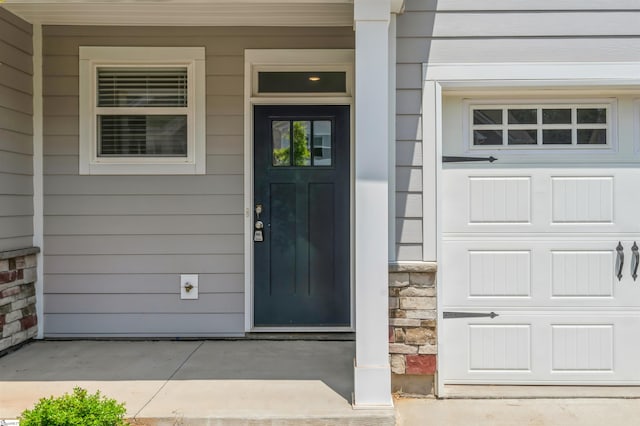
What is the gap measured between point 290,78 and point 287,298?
183 cm

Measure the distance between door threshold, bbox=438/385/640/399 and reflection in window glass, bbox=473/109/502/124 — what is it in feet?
5.63

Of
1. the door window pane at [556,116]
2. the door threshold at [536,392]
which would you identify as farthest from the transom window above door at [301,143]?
the door threshold at [536,392]

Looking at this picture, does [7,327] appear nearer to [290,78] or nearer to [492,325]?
[290,78]

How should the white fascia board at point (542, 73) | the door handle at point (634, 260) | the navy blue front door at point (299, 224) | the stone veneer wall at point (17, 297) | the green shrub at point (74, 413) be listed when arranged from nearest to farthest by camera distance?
the green shrub at point (74, 413)
the white fascia board at point (542, 73)
the door handle at point (634, 260)
the stone veneer wall at point (17, 297)
the navy blue front door at point (299, 224)

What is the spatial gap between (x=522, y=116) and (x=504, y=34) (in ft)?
1.77

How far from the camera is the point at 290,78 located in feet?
14.3

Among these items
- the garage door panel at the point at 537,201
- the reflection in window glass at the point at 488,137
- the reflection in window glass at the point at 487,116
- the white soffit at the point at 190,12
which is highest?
the white soffit at the point at 190,12

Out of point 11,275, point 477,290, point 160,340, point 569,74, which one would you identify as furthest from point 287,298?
point 569,74

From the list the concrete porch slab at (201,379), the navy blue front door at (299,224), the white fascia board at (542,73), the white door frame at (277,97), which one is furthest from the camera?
the navy blue front door at (299,224)

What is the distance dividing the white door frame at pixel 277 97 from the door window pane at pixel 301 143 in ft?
0.62

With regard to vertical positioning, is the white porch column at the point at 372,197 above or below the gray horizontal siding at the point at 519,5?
below

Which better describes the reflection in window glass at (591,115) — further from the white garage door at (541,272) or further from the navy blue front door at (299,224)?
the navy blue front door at (299,224)

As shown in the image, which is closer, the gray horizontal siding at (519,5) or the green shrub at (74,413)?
the green shrub at (74,413)

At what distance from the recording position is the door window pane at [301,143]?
4.38m
